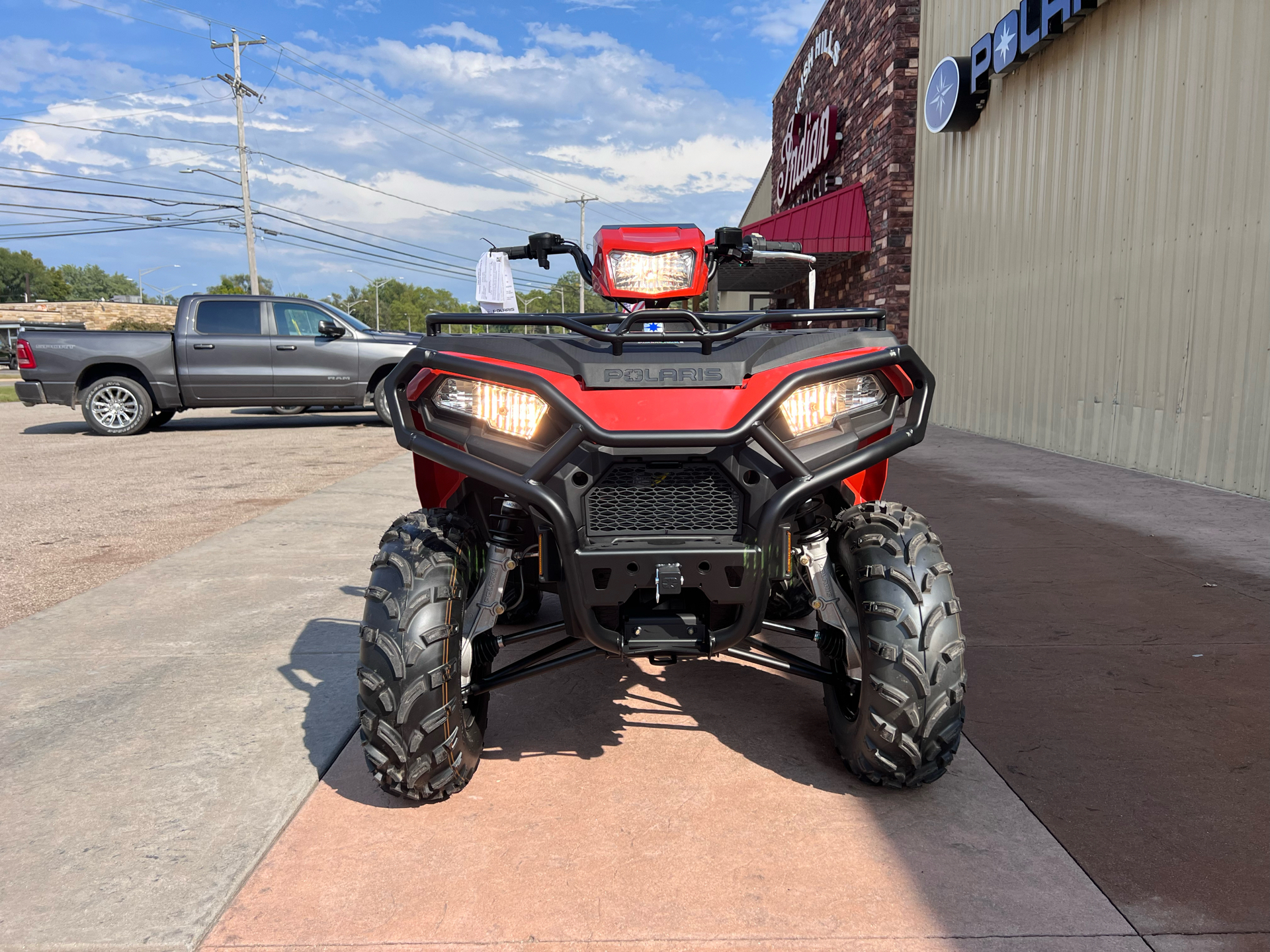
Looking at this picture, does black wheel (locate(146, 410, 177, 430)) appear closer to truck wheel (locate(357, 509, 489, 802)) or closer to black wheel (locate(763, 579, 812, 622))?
black wheel (locate(763, 579, 812, 622))

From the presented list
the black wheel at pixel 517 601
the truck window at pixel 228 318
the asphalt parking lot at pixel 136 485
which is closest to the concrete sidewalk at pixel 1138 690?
A: the black wheel at pixel 517 601

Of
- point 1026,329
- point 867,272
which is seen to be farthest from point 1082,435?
point 867,272

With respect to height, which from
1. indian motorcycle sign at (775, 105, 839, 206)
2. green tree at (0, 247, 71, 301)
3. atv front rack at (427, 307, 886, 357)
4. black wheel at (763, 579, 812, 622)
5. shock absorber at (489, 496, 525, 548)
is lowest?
black wheel at (763, 579, 812, 622)

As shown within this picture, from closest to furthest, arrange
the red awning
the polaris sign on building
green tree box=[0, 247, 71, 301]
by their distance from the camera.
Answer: the polaris sign on building, the red awning, green tree box=[0, 247, 71, 301]

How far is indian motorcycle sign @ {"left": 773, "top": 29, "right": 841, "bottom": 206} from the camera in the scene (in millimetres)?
16312

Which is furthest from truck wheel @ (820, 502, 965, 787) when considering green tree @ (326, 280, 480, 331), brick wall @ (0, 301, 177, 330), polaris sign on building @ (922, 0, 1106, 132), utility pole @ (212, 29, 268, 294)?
green tree @ (326, 280, 480, 331)

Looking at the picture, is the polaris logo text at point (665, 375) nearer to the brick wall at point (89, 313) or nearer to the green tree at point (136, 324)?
the green tree at point (136, 324)

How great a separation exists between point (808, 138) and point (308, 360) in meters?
10.6

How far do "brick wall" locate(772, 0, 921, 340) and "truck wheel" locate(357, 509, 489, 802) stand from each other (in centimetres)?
1089

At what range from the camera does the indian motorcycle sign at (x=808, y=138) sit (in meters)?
16.3

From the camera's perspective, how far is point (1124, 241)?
823cm

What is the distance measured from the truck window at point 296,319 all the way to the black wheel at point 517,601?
32.6 feet

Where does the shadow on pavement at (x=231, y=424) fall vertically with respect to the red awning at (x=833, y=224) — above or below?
below

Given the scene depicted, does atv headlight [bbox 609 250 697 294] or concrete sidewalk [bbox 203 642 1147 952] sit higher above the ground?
atv headlight [bbox 609 250 697 294]
